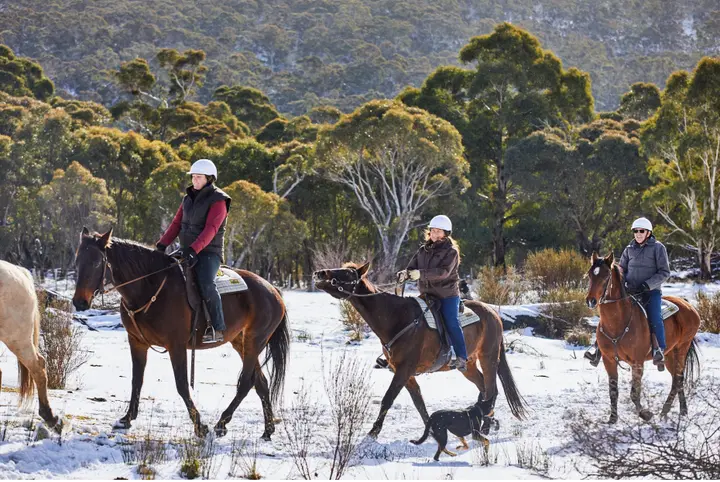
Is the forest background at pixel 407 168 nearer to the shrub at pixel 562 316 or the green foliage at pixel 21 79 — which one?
the green foliage at pixel 21 79

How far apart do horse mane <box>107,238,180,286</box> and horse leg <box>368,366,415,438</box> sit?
256 cm

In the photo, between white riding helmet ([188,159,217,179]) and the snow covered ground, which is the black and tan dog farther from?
white riding helmet ([188,159,217,179])

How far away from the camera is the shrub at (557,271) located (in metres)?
24.5

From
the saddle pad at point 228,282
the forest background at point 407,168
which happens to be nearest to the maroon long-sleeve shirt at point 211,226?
the saddle pad at point 228,282

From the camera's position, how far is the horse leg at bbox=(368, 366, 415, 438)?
8.16 meters

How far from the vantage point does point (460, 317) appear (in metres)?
9.05

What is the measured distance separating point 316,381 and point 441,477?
5.72m

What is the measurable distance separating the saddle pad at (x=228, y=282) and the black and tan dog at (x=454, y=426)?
2349mm

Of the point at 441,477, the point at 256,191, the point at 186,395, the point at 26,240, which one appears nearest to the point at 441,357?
the point at 441,477


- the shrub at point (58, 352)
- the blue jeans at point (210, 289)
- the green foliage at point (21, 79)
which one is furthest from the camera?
the green foliage at point (21, 79)

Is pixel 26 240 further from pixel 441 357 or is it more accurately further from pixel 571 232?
pixel 441 357

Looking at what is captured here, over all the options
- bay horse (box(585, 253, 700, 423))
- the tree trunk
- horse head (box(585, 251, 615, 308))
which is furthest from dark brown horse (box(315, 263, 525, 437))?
the tree trunk

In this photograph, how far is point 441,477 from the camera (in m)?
6.73

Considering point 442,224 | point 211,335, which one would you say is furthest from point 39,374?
point 442,224
